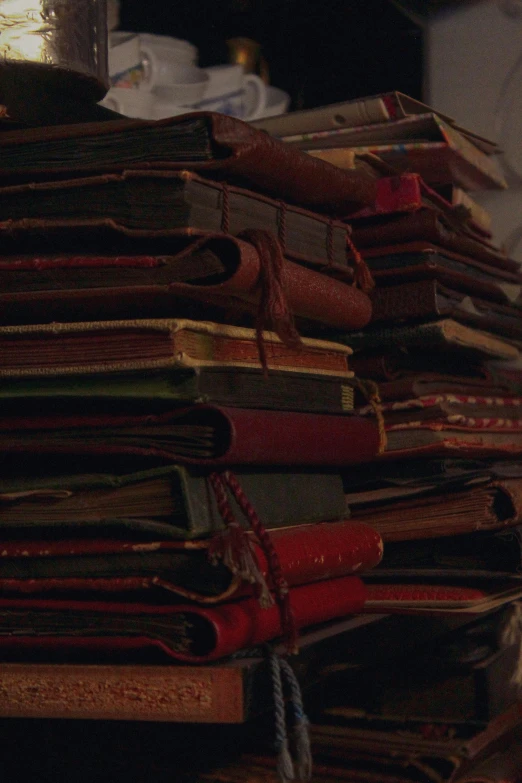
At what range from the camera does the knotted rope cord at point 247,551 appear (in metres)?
0.74

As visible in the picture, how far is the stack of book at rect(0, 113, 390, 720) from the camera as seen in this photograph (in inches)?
29.9

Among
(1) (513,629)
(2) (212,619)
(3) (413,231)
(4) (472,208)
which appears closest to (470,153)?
(4) (472,208)

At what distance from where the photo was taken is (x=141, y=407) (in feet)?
2.66

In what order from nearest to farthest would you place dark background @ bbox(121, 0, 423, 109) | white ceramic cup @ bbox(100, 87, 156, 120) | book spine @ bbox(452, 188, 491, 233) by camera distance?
1. book spine @ bbox(452, 188, 491, 233)
2. white ceramic cup @ bbox(100, 87, 156, 120)
3. dark background @ bbox(121, 0, 423, 109)

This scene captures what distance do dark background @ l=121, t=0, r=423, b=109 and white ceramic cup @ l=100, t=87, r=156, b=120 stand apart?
0.66 feet

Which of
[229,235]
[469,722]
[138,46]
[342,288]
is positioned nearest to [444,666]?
[469,722]

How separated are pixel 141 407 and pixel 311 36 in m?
1.01

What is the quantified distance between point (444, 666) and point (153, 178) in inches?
24.3

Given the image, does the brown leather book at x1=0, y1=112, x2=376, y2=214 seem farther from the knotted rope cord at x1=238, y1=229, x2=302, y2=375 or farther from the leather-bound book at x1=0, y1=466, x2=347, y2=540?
the leather-bound book at x1=0, y1=466, x2=347, y2=540

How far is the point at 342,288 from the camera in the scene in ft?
3.20

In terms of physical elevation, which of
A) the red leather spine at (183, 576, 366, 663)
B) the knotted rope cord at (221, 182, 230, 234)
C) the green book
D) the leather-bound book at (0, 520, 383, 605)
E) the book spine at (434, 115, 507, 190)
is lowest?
the red leather spine at (183, 576, 366, 663)

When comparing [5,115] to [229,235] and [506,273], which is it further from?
[506,273]

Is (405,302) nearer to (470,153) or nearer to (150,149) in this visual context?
(470,153)

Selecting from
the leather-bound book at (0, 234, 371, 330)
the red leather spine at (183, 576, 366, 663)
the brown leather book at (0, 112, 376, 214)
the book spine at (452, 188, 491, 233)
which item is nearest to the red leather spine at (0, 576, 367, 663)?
the red leather spine at (183, 576, 366, 663)
